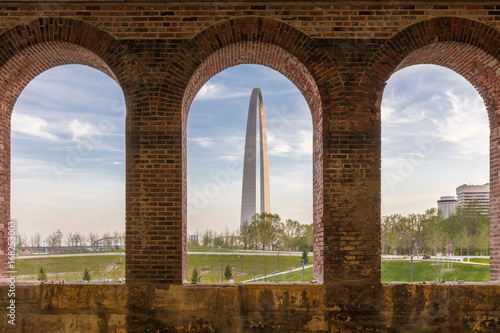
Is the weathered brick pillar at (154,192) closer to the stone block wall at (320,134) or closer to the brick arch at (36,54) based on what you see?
the stone block wall at (320,134)

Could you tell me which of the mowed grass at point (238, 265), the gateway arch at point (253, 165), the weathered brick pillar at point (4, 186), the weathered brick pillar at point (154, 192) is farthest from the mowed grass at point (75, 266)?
the weathered brick pillar at point (154, 192)

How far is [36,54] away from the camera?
546 cm

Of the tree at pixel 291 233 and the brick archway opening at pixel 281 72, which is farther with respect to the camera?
the tree at pixel 291 233

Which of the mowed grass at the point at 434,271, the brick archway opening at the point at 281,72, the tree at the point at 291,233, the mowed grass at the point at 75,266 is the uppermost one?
the brick archway opening at the point at 281,72

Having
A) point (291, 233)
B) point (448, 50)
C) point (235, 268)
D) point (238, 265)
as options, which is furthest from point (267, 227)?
point (448, 50)

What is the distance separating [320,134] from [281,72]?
1.32 meters

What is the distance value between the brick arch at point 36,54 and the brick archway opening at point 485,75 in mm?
4123

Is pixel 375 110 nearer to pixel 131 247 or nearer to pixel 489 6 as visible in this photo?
pixel 489 6

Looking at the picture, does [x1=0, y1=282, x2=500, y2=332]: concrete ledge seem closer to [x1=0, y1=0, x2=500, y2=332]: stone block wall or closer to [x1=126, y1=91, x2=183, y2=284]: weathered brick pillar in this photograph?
[x1=0, y1=0, x2=500, y2=332]: stone block wall

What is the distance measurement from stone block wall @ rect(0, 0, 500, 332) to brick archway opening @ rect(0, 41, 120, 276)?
0.19 feet

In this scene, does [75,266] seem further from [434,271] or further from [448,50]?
[448,50]

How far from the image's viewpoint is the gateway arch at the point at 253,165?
2777 centimetres

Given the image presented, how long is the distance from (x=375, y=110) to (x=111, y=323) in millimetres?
4655

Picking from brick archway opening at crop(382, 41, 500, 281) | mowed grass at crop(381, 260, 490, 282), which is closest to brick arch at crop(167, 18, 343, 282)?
brick archway opening at crop(382, 41, 500, 281)
